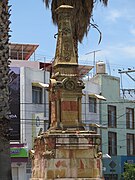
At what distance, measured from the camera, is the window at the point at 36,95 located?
43656 millimetres

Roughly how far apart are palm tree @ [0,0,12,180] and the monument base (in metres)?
8.66

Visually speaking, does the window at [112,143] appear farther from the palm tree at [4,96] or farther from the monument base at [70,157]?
the palm tree at [4,96]

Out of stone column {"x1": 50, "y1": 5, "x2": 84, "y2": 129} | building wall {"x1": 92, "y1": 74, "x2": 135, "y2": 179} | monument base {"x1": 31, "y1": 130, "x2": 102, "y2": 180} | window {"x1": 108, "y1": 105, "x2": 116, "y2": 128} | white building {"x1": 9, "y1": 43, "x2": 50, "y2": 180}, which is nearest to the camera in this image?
monument base {"x1": 31, "y1": 130, "x2": 102, "y2": 180}

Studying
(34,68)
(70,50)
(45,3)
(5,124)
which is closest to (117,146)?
(34,68)

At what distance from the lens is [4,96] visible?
14.1 metres

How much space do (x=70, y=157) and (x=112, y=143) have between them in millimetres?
29159

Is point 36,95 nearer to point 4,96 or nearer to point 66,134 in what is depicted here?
point 66,134

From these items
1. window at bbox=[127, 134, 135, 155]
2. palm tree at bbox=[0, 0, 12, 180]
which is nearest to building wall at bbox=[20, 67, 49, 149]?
window at bbox=[127, 134, 135, 155]

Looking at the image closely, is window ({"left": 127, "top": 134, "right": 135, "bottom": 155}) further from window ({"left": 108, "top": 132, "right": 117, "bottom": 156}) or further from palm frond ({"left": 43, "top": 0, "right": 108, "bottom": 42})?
palm frond ({"left": 43, "top": 0, "right": 108, "bottom": 42})

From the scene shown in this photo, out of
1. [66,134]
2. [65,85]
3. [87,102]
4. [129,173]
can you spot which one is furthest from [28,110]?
[66,134]

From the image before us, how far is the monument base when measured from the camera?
73.9ft

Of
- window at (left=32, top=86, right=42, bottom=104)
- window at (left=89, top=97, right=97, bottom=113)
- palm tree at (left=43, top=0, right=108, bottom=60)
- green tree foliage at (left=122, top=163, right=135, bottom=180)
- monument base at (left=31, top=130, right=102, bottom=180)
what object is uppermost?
palm tree at (left=43, top=0, right=108, bottom=60)

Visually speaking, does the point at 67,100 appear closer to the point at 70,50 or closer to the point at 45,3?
the point at 70,50

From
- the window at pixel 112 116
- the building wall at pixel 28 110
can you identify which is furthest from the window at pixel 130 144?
the building wall at pixel 28 110
